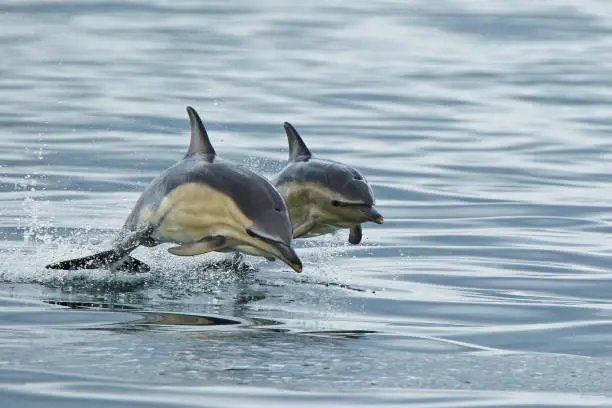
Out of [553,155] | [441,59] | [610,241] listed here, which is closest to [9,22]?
[441,59]

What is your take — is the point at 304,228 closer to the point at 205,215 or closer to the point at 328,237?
the point at 205,215

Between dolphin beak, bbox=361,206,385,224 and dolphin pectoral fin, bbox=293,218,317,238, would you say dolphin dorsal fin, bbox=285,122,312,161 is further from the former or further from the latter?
dolphin beak, bbox=361,206,385,224

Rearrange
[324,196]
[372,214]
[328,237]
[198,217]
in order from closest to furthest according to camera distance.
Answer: [198,217]
[372,214]
[324,196]
[328,237]

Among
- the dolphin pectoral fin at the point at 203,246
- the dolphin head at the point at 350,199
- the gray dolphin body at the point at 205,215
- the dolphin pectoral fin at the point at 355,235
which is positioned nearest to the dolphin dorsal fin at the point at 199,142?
the gray dolphin body at the point at 205,215

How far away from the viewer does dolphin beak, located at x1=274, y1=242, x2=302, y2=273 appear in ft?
28.3

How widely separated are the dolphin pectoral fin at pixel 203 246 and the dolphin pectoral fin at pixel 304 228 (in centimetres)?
122

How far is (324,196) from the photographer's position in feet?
32.8

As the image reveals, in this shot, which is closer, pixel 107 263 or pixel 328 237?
pixel 107 263

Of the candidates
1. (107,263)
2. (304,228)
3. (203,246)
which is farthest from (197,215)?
(304,228)

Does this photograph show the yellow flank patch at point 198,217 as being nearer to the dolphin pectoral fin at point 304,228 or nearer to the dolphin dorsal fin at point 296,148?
the dolphin pectoral fin at point 304,228

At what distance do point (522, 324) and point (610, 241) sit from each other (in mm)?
3470

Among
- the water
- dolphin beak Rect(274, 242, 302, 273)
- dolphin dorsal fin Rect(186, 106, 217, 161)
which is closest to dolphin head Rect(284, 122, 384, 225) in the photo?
the water

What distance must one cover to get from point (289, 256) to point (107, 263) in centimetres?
159

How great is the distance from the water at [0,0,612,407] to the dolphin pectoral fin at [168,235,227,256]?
1.11 ft
